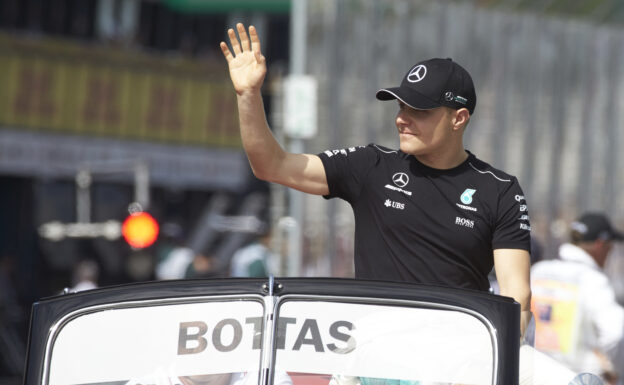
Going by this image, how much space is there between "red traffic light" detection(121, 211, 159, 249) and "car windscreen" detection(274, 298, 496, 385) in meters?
7.20

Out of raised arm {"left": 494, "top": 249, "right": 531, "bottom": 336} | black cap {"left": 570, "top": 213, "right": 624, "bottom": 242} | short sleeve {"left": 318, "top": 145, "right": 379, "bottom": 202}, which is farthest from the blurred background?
raised arm {"left": 494, "top": 249, "right": 531, "bottom": 336}

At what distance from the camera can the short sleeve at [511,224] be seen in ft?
13.7

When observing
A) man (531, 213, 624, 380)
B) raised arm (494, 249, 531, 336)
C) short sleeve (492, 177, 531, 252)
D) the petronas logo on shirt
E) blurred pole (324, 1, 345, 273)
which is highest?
blurred pole (324, 1, 345, 273)

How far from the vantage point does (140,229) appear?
34.6 feet

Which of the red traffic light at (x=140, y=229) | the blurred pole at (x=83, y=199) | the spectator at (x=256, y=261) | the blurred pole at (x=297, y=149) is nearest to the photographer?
the blurred pole at (x=297, y=149)

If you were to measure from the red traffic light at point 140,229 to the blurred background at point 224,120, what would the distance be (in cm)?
2

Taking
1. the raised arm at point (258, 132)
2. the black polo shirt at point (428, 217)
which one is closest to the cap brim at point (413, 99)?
the black polo shirt at point (428, 217)

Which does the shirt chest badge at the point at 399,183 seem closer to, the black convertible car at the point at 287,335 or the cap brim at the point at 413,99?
the cap brim at the point at 413,99

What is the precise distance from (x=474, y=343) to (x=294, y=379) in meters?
0.52

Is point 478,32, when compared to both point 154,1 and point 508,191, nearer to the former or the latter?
point 508,191

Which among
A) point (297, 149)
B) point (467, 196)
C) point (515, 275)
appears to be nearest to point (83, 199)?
point (297, 149)

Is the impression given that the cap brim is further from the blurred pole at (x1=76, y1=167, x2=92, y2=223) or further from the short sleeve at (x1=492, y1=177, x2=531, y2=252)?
the blurred pole at (x1=76, y1=167, x2=92, y2=223)

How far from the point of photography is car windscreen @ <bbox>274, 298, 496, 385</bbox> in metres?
3.44

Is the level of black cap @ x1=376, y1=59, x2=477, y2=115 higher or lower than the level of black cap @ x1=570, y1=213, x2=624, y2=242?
higher
